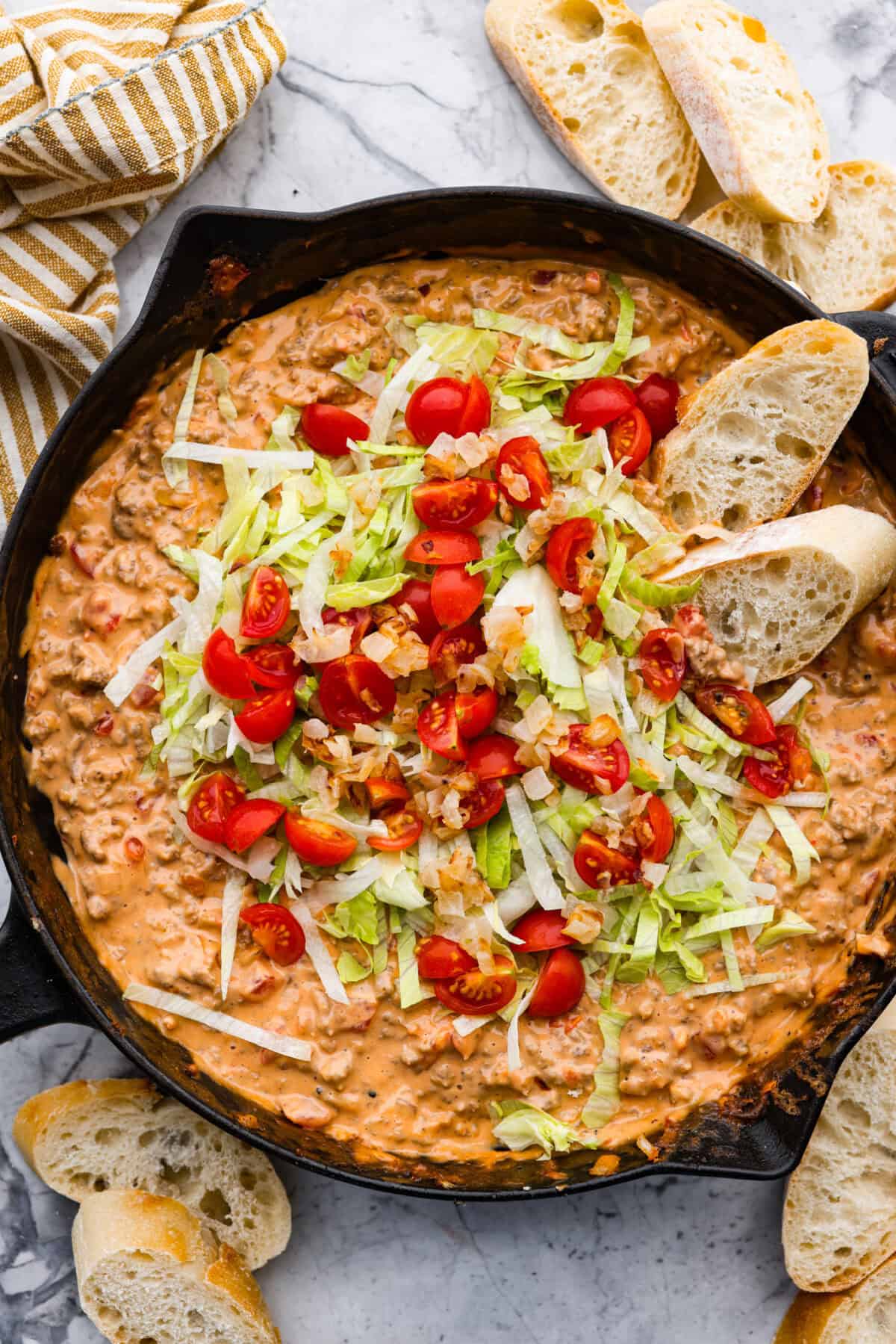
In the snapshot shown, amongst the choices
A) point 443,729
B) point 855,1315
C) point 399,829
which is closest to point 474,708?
point 443,729

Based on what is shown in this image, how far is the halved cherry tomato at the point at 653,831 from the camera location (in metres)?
2.94

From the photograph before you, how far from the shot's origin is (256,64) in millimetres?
3342

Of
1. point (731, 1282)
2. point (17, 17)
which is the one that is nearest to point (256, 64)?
point (17, 17)

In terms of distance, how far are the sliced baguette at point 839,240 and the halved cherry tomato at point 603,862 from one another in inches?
64.9

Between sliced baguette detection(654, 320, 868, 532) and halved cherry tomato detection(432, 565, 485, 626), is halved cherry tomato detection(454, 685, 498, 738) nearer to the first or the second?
halved cherry tomato detection(432, 565, 485, 626)

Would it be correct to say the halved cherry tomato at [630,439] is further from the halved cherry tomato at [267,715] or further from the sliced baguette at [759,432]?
the halved cherry tomato at [267,715]

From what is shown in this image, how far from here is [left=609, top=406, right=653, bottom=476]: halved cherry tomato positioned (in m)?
3.11

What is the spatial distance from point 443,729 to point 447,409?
2.59 ft

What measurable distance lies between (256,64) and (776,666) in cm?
211

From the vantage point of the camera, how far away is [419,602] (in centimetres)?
301

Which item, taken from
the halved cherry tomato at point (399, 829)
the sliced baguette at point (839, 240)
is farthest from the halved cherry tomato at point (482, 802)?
the sliced baguette at point (839, 240)

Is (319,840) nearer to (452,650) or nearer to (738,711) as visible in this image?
(452,650)

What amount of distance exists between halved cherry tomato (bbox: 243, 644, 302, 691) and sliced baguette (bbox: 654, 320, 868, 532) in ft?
3.42

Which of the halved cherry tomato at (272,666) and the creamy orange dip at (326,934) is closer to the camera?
the halved cherry tomato at (272,666)
